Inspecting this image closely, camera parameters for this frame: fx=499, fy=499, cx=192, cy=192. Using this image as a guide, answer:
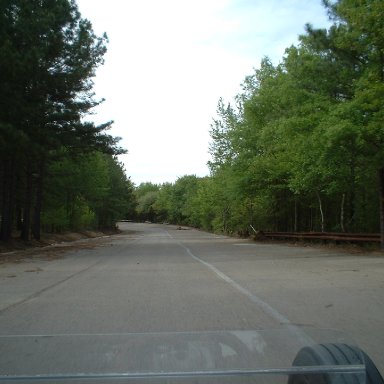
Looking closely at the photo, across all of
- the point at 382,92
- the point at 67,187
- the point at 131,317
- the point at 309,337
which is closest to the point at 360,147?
the point at 382,92

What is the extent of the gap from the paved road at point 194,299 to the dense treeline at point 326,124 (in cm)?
591

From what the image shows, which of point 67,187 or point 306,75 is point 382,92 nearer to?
point 306,75

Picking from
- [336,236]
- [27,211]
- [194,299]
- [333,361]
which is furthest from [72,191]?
[333,361]

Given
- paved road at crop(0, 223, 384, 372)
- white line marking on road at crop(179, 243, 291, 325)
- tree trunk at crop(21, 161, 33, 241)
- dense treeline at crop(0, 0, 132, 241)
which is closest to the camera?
paved road at crop(0, 223, 384, 372)

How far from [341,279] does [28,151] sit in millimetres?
15927

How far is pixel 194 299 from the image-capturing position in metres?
9.32

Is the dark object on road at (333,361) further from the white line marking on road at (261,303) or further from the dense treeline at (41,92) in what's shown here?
the dense treeline at (41,92)

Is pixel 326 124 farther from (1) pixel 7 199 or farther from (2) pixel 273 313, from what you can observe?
(1) pixel 7 199

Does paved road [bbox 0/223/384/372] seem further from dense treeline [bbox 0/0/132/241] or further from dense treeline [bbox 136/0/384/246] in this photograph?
dense treeline [bbox 0/0/132/241]

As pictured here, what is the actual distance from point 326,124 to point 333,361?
16.9 meters

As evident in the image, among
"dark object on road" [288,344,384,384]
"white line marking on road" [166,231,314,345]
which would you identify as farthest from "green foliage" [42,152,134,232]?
"dark object on road" [288,344,384,384]

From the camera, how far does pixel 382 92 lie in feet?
58.5

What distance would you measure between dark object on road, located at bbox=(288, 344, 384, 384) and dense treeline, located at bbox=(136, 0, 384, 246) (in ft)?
51.3

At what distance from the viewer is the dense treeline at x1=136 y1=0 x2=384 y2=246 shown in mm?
18391
